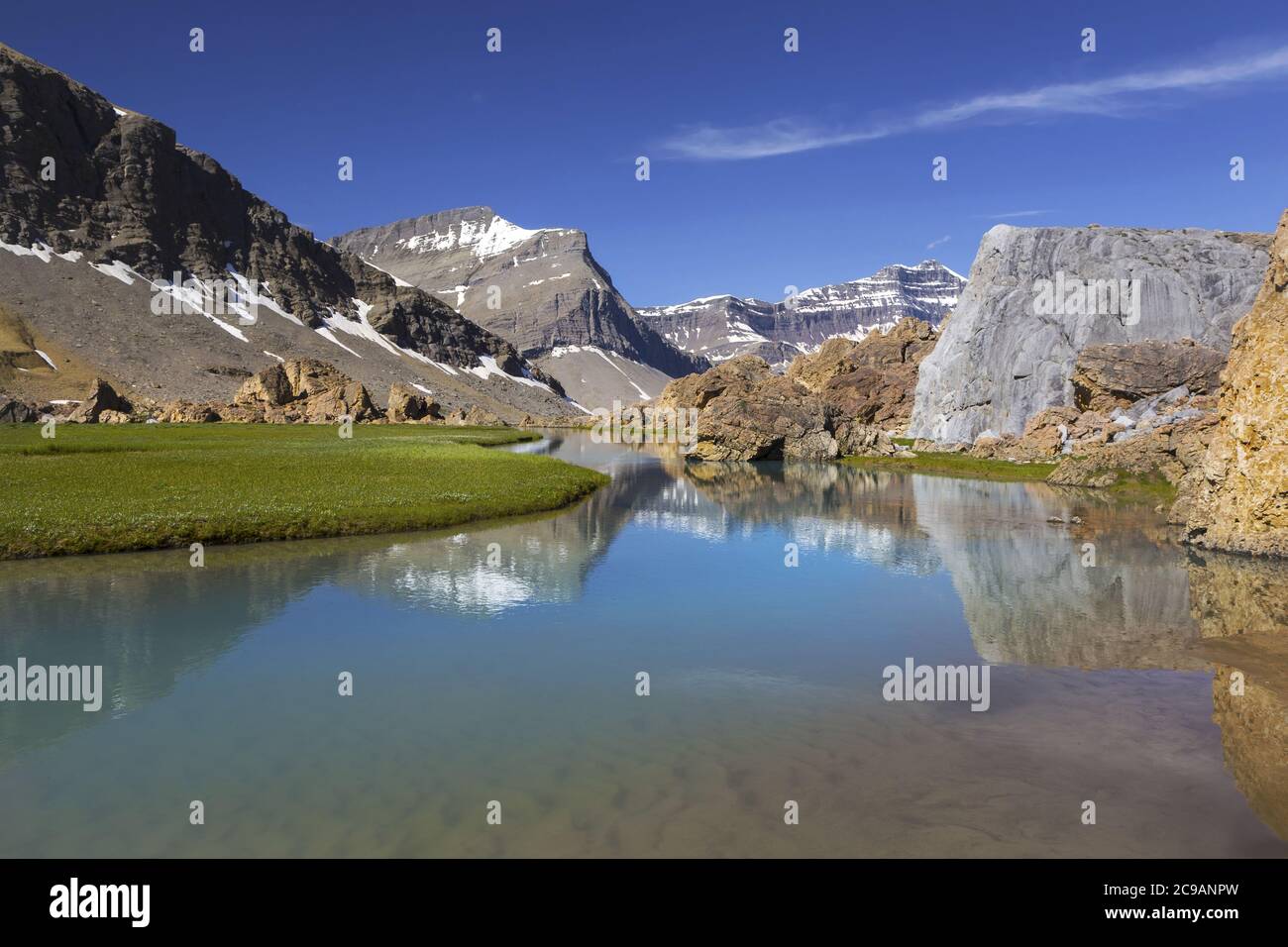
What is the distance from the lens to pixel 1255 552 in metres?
29.7

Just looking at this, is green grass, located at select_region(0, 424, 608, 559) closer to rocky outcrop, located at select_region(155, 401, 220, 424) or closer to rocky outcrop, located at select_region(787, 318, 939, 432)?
rocky outcrop, located at select_region(787, 318, 939, 432)

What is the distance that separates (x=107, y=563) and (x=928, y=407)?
107m

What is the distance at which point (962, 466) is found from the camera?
253 feet

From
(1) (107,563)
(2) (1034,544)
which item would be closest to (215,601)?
(1) (107,563)

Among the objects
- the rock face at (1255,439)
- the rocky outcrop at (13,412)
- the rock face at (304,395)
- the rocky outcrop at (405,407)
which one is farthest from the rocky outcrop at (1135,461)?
the rocky outcrop at (405,407)

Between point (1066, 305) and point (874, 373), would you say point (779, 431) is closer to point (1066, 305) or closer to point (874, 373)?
point (1066, 305)

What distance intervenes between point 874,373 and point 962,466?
213 ft

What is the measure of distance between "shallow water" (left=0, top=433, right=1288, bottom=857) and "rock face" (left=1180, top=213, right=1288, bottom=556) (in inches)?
66.2

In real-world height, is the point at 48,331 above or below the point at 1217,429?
above

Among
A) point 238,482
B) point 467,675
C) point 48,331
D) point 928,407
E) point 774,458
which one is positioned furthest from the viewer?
point 48,331

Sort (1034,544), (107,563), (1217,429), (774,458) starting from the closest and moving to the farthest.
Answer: (107,563)
(1217,429)
(1034,544)
(774,458)

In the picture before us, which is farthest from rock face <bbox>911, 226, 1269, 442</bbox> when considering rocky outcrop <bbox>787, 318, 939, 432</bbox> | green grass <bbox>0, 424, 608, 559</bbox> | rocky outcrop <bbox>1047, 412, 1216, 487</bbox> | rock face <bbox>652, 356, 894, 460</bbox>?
green grass <bbox>0, 424, 608, 559</bbox>

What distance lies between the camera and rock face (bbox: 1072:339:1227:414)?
7288 cm
